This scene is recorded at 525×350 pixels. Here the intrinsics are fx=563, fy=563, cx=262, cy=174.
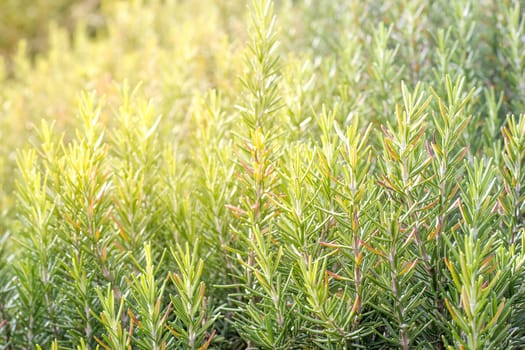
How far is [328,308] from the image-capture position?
90 centimetres

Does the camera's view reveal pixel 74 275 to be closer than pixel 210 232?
Yes

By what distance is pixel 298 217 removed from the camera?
0.94 m

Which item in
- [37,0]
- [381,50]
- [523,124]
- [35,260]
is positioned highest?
[37,0]

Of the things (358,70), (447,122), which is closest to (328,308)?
(447,122)

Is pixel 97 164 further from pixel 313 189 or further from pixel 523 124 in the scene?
pixel 523 124

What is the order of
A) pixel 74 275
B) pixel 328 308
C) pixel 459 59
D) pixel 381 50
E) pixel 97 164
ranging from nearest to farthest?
pixel 328 308, pixel 74 275, pixel 97 164, pixel 381 50, pixel 459 59

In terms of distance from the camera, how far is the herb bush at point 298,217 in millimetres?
921

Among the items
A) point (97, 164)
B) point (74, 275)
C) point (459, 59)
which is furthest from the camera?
point (459, 59)

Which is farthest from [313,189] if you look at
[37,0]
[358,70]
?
[37,0]

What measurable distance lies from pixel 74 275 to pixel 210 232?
30 centimetres

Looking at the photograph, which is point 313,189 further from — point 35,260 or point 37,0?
point 37,0

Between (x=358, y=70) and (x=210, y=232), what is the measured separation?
63 cm

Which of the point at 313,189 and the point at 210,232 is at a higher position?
the point at 313,189

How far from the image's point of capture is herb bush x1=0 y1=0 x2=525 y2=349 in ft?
3.02
